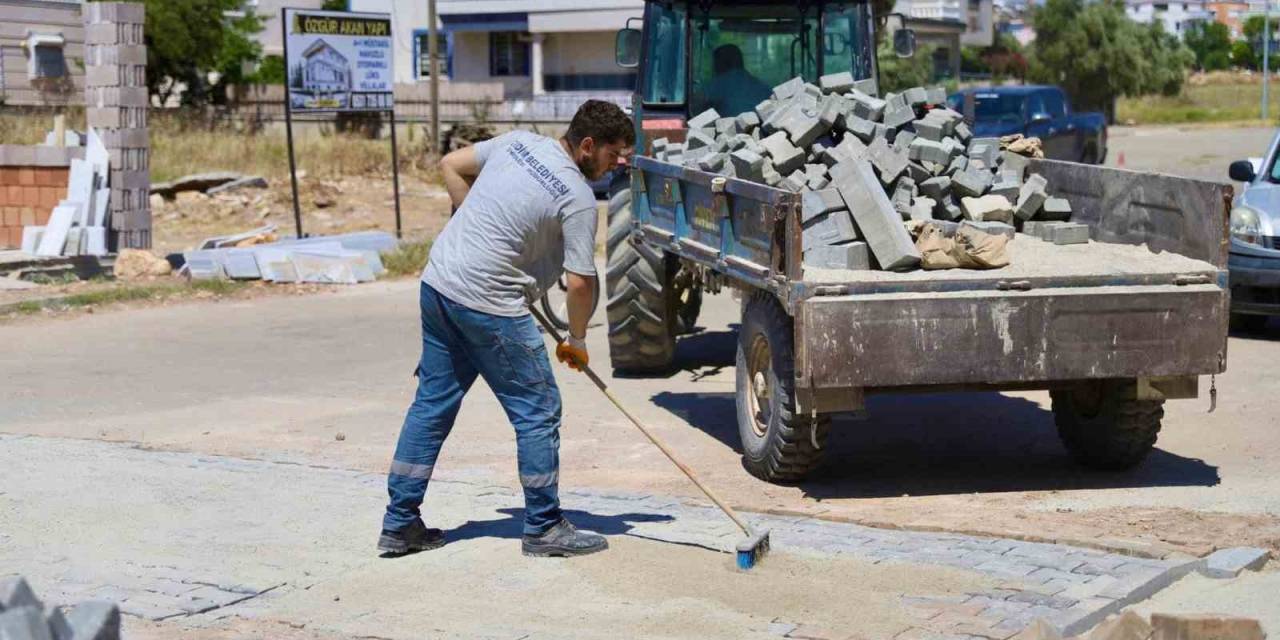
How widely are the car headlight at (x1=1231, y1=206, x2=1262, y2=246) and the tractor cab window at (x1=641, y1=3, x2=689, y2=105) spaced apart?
14.3 ft

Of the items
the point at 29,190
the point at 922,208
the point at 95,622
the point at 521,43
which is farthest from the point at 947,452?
the point at 521,43

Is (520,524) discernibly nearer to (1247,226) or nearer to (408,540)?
(408,540)

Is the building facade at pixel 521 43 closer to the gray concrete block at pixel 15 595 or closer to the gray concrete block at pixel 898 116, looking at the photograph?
the gray concrete block at pixel 898 116

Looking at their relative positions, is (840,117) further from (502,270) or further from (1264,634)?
(1264,634)

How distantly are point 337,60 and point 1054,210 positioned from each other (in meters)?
13.2

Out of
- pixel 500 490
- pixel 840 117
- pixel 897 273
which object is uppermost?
pixel 840 117

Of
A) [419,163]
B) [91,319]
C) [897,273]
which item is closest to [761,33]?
[897,273]

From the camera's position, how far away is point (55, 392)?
1098cm

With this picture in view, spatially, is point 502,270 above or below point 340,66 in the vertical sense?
below

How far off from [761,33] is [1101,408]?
4793 mm

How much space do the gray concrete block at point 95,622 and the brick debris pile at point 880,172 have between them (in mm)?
4639

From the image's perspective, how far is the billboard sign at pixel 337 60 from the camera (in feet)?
65.7

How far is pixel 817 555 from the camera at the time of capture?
662 centimetres

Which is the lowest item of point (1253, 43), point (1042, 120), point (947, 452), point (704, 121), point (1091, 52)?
point (947, 452)
